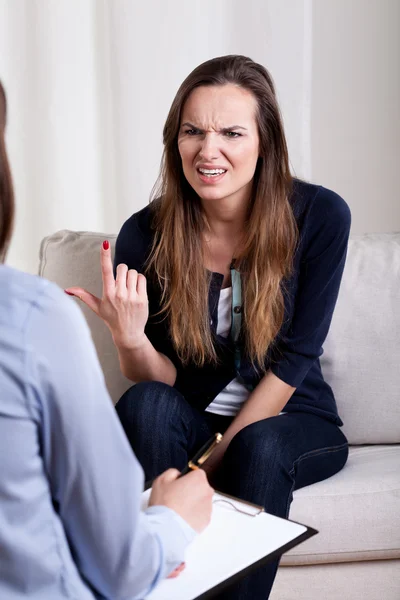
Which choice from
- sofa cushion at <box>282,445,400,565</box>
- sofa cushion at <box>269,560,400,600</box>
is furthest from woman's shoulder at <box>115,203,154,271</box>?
sofa cushion at <box>269,560,400,600</box>

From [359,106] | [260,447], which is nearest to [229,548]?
[260,447]

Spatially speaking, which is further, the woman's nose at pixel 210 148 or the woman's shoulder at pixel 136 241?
the woman's shoulder at pixel 136 241

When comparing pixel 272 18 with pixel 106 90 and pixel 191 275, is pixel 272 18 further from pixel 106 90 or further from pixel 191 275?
pixel 191 275

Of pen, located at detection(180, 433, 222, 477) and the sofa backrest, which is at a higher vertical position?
pen, located at detection(180, 433, 222, 477)

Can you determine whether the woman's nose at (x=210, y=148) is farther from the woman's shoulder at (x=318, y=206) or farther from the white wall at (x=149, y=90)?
the white wall at (x=149, y=90)

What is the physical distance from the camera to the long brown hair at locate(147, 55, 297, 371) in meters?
1.74

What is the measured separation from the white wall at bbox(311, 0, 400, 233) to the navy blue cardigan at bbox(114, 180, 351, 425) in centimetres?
118

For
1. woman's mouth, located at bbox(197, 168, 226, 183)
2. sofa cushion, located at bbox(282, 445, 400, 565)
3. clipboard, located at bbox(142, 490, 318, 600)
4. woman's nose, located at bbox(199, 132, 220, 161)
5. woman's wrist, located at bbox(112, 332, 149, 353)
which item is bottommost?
sofa cushion, located at bbox(282, 445, 400, 565)

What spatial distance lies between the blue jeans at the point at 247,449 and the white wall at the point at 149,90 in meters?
1.27

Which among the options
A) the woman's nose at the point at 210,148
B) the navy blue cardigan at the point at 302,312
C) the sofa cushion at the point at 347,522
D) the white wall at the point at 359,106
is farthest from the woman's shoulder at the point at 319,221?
the white wall at the point at 359,106

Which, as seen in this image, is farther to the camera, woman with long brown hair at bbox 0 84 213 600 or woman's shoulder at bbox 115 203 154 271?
woman's shoulder at bbox 115 203 154 271

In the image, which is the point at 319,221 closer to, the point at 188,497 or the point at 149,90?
the point at 188,497

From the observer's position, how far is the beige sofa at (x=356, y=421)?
64.9 inches

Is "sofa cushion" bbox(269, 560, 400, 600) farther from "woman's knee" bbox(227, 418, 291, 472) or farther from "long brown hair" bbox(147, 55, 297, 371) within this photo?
"long brown hair" bbox(147, 55, 297, 371)
